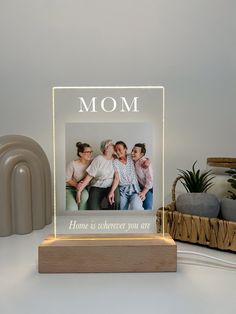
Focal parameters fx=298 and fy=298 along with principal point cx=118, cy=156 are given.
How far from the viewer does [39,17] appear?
87 centimetres

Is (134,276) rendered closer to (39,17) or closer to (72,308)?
(72,308)

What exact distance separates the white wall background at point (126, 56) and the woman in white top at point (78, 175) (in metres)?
0.39

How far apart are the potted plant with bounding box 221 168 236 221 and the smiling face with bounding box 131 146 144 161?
8.7 inches

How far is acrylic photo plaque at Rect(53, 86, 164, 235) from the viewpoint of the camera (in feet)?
1.77

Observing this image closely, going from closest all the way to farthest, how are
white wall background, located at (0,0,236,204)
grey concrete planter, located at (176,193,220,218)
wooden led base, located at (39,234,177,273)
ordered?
wooden led base, located at (39,234,177,273) → grey concrete planter, located at (176,193,220,218) → white wall background, located at (0,0,236,204)

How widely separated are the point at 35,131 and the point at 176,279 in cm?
60

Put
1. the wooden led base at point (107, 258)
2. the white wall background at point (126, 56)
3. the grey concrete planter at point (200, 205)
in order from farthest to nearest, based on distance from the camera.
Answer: the white wall background at point (126, 56)
the grey concrete planter at point (200, 205)
the wooden led base at point (107, 258)

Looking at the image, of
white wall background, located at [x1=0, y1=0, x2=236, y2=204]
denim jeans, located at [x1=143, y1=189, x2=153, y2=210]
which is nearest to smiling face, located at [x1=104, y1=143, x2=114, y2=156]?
denim jeans, located at [x1=143, y1=189, x2=153, y2=210]

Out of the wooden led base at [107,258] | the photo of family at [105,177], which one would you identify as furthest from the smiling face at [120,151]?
the wooden led base at [107,258]

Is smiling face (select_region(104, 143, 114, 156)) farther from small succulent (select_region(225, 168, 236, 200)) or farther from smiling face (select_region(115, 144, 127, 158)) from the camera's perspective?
small succulent (select_region(225, 168, 236, 200))

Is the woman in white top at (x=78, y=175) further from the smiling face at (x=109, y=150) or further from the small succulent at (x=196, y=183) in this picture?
the small succulent at (x=196, y=183)

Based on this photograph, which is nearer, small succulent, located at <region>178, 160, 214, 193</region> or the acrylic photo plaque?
the acrylic photo plaque

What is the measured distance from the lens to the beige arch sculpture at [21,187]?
0.70 meters

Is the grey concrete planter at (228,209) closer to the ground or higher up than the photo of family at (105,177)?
closer to the ground
